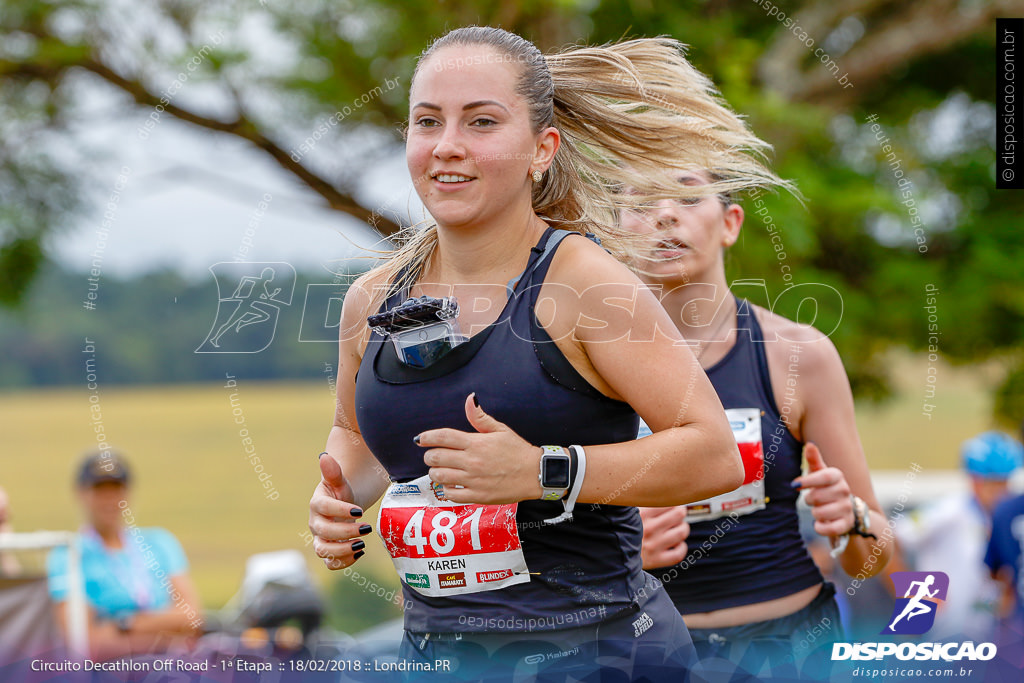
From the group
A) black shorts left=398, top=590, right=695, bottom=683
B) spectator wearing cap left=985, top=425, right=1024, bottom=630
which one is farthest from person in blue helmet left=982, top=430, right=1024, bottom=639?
black shorts left=398, top=590, right=695, bottom=683

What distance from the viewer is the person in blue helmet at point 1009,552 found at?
4566 mm

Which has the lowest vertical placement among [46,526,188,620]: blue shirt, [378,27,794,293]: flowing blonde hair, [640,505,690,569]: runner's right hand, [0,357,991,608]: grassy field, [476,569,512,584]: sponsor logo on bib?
[476,569,512,584]: sponsor logo on bib

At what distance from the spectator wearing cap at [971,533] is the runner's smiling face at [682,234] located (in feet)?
11.1

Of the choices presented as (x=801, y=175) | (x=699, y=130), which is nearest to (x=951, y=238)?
(x=801, y=175)

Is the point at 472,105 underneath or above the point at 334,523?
above

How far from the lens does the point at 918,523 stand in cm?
693

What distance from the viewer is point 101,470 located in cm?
480

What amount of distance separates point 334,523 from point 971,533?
5394 millimetres

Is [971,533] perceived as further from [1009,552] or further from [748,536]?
[748,536]

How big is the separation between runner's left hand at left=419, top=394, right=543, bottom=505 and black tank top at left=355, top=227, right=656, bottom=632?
0.11m

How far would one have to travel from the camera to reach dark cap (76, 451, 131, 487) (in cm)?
478

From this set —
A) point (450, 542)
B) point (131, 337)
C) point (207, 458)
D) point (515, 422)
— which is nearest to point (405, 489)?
point (450, 542)

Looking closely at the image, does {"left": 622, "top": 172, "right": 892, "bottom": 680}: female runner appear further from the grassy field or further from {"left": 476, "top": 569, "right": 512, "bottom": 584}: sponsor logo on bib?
the grassy field

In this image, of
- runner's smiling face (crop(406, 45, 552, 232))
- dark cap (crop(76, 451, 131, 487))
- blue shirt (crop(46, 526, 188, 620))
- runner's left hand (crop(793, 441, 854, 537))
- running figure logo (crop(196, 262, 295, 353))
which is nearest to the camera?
runner's smiling face (crop(406, 45, 552, 232))
